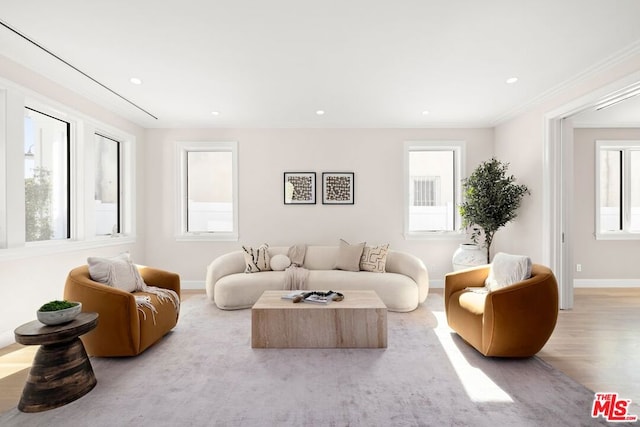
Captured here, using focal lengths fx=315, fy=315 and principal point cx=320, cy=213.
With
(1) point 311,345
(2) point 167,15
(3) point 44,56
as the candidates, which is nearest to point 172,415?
(1) point 311,345

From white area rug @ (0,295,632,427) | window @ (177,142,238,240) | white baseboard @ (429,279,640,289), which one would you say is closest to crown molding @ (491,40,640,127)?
white area rug @ (0,295,632,427)

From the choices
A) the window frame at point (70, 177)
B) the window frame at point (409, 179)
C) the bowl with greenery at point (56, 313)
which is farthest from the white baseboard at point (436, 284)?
the window frame at point (70, 177)

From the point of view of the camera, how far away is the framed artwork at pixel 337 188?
17.3 ft

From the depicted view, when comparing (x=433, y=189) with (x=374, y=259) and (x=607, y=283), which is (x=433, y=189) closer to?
(x=374, y=259)

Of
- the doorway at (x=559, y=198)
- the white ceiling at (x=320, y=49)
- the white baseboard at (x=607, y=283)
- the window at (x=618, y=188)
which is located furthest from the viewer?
the window at (x=618, y=188)

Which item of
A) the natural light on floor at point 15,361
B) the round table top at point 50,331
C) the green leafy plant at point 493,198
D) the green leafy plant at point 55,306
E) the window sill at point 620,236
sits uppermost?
the green leafy plant at point 493,198

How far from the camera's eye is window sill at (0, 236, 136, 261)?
2.96 meters

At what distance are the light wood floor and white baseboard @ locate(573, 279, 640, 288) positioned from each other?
38.8 inches

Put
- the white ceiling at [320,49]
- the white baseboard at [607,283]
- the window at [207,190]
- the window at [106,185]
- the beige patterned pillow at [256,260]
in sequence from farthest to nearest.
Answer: the window at [207,190], the white baseboard at [607,283], the beige patterned pillow at [256,260], the window at [106,185], the white ceiling at [320,49]

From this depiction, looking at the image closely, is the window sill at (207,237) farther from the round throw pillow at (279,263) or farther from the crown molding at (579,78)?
the crown molding at (579,78)

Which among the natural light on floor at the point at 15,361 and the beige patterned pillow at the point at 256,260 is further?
the beige patterned pillow at the point at 256,260

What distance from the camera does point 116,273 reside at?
2945 millimetres

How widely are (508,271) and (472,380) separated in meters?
1.08

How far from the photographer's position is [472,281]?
10.7 ft
